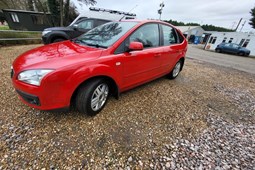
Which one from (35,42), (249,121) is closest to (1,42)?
(35,42)

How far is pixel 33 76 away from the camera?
1755 mm

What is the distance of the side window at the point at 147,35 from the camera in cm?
264

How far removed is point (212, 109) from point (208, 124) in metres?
0.67

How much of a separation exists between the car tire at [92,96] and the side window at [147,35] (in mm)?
1029

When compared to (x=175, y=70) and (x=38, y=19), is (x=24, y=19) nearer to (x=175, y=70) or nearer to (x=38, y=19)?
(x=38, y=19)

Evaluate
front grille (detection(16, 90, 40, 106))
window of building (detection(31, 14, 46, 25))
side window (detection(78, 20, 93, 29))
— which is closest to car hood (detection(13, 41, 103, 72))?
front grille (detection(16, 90, 40, 106))

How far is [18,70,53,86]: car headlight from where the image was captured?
172cm

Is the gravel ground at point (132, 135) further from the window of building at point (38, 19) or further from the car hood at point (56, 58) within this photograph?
the window of building at point (38, 19)

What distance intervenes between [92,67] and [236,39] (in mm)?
30169

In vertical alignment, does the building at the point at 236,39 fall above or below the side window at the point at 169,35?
below

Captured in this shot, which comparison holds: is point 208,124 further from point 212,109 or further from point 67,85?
point 67,85

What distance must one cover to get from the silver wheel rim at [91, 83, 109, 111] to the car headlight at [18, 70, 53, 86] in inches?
30.0

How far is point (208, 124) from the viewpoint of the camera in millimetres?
2559

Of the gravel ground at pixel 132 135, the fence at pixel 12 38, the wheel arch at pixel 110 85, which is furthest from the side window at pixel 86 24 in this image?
the wheel arch at pixel 110 85
